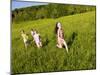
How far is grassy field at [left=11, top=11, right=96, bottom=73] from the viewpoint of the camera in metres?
2.61

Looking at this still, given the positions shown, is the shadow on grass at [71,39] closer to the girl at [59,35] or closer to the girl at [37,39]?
the girl at [59,35]

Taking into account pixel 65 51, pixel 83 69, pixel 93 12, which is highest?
pixel 93 12

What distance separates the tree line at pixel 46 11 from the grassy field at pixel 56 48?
0.05m

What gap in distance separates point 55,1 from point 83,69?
0.87m

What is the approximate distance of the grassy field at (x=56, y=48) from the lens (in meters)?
2.61

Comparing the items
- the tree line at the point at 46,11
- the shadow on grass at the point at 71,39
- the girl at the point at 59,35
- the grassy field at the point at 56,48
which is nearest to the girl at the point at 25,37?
the grassy field at the point at 56,48

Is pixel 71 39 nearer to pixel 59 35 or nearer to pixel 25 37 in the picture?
pixel 59 35

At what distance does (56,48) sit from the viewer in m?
2.78

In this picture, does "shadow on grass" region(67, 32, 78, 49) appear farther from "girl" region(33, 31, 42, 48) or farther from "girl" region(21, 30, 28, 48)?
"girl" region(21, 30, 28, 48)

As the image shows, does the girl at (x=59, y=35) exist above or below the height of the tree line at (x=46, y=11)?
below

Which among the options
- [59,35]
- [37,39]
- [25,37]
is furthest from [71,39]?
[25,37]
